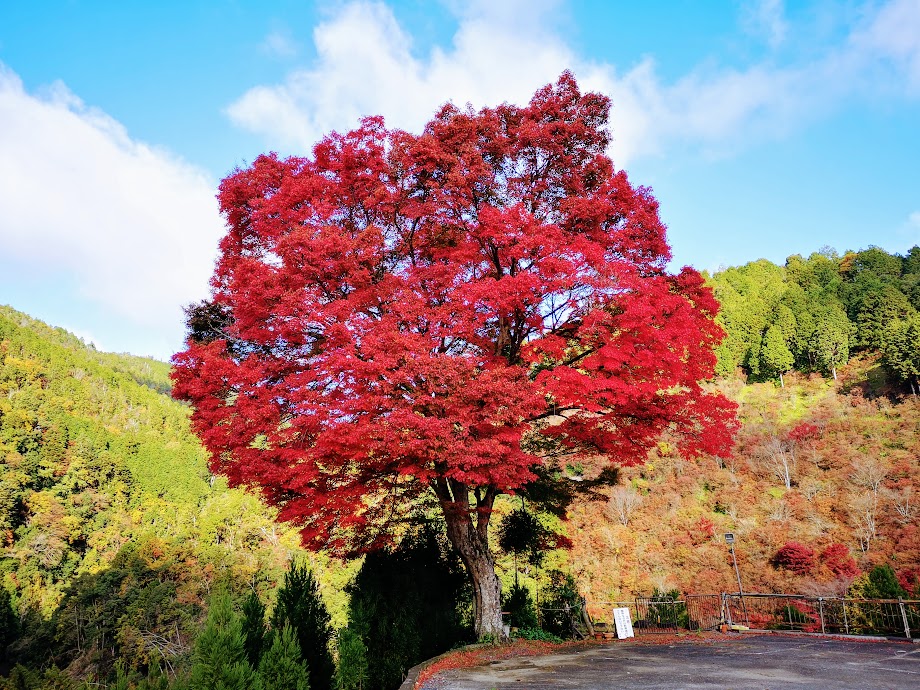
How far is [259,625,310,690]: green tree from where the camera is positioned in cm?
614

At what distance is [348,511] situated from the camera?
9.26 metres

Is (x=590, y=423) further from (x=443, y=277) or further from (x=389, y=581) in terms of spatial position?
(x=389, y=581)

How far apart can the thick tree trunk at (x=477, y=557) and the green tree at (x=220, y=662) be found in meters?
5.57

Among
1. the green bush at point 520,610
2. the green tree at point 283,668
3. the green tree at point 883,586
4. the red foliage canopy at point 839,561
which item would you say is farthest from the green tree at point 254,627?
the red foliage canopy at point 839,561

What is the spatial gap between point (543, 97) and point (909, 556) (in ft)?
80.3

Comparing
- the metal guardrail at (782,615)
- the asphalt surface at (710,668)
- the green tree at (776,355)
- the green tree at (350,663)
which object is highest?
the green tree at (776,355)

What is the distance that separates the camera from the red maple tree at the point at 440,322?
8430mm

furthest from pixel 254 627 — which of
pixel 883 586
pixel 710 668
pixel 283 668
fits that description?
pixel 883 586

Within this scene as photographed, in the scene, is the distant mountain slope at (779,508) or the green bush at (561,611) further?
the distant mountain slope at (779,508)

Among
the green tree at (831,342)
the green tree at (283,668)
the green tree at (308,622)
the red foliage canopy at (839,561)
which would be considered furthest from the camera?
the green tree at (831,342)

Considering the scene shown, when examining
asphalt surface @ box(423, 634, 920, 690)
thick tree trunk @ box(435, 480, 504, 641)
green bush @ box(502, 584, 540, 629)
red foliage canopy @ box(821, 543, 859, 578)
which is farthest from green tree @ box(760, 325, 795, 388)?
thick tree trunk @ box(435, 480, 504, 641)

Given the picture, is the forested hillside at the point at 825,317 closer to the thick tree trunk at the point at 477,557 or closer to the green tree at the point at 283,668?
the thick tree trunk at the point at 477,557

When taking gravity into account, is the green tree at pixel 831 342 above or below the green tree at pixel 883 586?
above

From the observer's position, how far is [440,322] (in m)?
9.28
